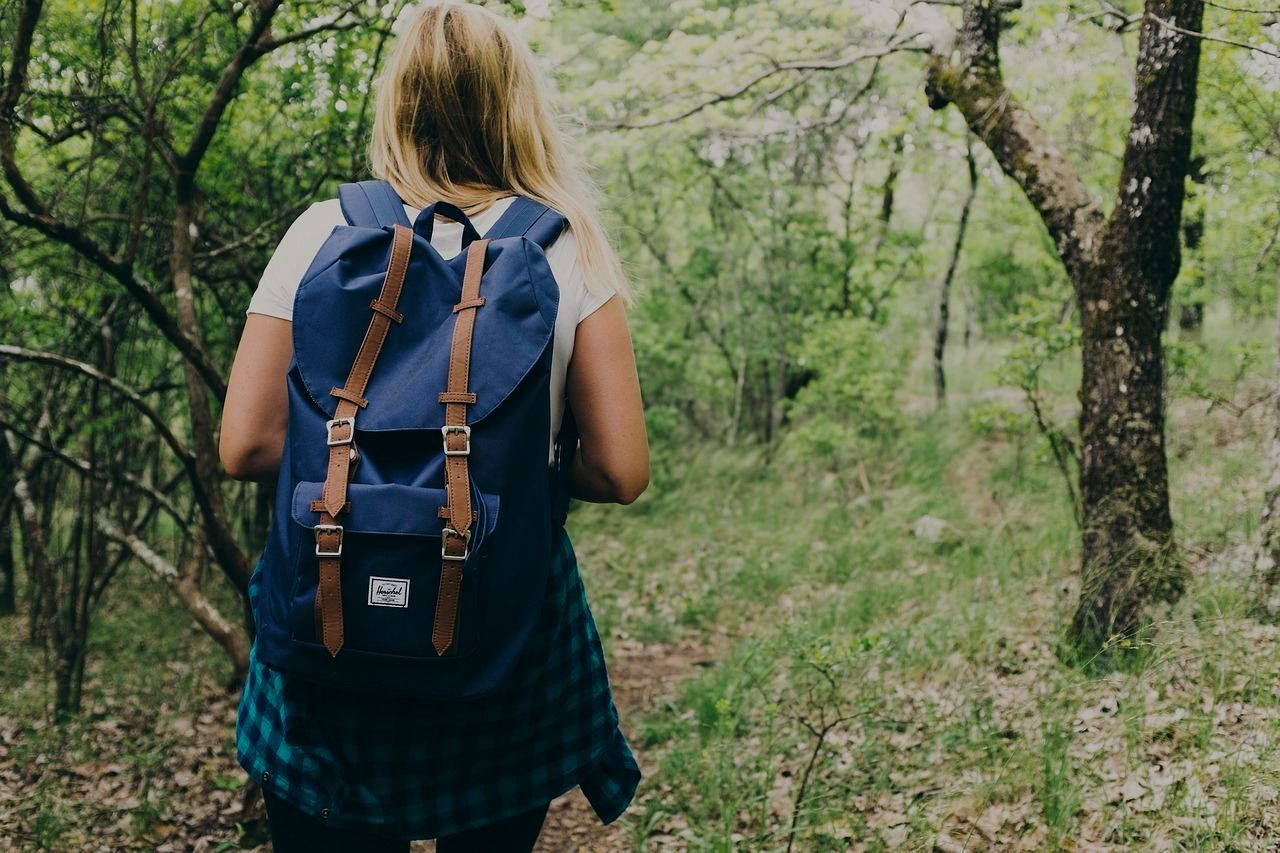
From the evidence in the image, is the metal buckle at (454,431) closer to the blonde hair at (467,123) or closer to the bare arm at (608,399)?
the bare arm at (608,399)

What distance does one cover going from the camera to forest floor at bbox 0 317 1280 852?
109 inches

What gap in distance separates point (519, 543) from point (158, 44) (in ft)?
10.9

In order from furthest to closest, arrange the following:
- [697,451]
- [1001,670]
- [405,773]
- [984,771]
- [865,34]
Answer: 1. [697,451]
2. [865,34]
3. [1001,670]
4. [984,771]
5. [405,773]

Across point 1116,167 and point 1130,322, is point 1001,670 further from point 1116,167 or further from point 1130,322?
point 1116,167

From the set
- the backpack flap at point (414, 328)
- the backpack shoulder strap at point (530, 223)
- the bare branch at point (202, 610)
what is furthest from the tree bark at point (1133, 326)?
the bare branch at point (202, 610)

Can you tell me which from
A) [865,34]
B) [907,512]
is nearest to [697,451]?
[907,512]

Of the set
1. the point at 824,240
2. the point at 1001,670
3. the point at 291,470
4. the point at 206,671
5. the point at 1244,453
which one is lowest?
the point at 206,671

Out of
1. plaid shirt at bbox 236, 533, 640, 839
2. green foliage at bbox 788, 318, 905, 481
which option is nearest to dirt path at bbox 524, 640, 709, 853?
plaid shirt at bbox 236, 533, 640, 839

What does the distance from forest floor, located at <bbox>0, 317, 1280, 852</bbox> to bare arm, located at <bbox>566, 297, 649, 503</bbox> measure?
1.70 m

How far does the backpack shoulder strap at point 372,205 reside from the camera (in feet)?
4.37

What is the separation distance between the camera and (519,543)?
1.25 metres

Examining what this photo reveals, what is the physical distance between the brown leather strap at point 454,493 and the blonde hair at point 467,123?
12.5 inches

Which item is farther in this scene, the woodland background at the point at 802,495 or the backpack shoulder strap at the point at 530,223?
the woodland background at the point at 802,495

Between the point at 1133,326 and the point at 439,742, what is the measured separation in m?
3.54
